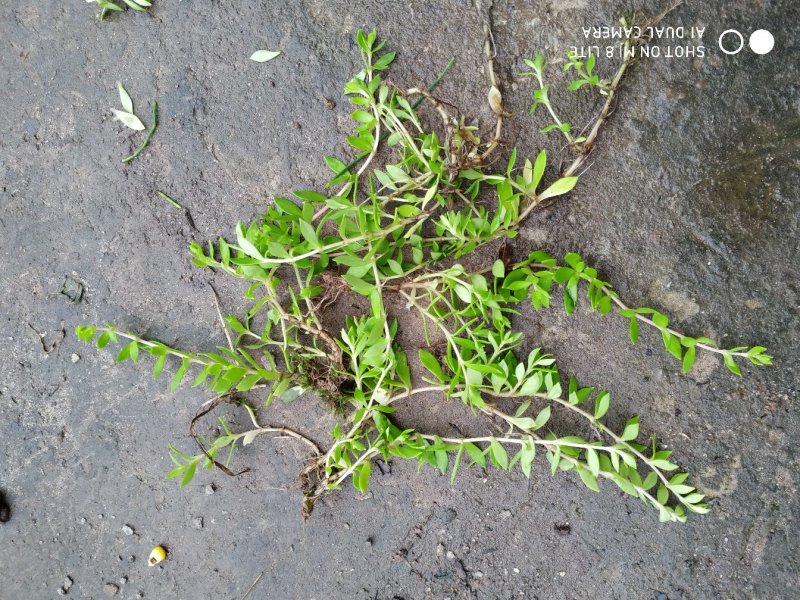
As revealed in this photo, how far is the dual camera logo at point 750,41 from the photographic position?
1818 mm

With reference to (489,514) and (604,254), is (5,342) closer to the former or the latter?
(489,514)

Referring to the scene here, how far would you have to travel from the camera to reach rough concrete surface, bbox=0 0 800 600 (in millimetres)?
1845

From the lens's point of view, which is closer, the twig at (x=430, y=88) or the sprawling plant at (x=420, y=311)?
the sprawling plant at (x=420, y=311)

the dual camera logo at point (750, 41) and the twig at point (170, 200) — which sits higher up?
the dual camera logo at point (750, 41)

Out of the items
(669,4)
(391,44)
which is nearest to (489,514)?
(391,44)

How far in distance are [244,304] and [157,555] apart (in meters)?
0.93

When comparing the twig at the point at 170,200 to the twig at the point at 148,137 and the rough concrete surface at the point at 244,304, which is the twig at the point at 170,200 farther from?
the twig at the point at 148,137

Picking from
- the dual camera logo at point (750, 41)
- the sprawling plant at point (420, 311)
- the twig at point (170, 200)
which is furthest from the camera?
the twig at point (170, 200)

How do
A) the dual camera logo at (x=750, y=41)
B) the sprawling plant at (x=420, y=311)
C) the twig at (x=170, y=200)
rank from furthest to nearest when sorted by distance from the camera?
the twig at (x=170, y=200), the dual camera logo at (x=750, y=41), the sprawling plant at (x=420, y=311)

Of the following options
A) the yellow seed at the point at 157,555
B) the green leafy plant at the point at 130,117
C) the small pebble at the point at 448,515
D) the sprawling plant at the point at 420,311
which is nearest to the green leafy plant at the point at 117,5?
the green leafy plant at the point at 130,117

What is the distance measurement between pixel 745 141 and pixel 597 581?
154cm

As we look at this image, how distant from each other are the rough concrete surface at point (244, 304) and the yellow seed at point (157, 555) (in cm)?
3

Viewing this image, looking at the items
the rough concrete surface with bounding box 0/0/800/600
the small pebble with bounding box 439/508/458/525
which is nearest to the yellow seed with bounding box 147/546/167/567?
the rough concrete surface with bounding box 0/0/800/600

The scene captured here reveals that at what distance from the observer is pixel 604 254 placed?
1.86 m
